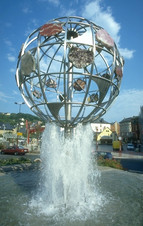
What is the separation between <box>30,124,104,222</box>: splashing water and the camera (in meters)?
5.77

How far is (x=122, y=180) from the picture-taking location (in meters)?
9.32

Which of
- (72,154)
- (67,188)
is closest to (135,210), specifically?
(67,188)

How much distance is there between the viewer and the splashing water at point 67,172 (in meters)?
5.77

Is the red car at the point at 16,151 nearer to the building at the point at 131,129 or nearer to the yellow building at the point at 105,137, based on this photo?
the yellow building at the point at 105,137

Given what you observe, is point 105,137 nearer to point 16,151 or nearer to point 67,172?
point 16,151

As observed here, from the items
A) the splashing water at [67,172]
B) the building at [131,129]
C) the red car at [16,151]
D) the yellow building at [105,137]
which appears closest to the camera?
the splashing water at [67,172]

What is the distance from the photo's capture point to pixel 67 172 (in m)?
5.94

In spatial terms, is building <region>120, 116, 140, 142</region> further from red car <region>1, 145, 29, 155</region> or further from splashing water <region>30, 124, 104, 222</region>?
splashing water <region>30, 124, 104, 222</region>

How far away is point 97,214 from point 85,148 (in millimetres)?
2172

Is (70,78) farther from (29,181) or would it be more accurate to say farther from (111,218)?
(29,181)

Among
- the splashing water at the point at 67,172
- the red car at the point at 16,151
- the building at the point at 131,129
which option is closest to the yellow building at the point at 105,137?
the building at the point at 131,129

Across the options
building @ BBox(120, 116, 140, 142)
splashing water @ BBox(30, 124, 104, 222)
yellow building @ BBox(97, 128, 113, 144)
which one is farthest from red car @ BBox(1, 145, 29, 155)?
building @ BBox(120, 116, 140, 142)

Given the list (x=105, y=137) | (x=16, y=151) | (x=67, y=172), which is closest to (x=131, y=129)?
(x=105, y=137)

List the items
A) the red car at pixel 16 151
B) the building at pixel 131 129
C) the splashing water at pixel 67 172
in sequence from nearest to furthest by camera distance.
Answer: the splashing water at pixel 67 172
the red car at pixel 16 151
the building at pixel 131 129
